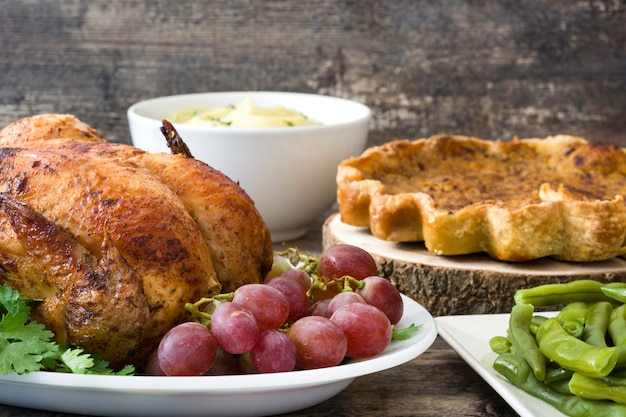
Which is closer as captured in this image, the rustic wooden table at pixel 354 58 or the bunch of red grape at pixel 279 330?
the bunch of red grape at pixel 279 330

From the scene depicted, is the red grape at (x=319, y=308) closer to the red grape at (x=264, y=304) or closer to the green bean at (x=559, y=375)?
the red grape at (x=264, y=304)

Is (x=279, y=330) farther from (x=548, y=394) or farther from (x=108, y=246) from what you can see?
(x=548, y=394)

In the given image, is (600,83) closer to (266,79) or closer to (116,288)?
(266,79)

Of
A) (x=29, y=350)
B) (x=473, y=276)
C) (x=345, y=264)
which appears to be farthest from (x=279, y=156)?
(x=29, y=350)

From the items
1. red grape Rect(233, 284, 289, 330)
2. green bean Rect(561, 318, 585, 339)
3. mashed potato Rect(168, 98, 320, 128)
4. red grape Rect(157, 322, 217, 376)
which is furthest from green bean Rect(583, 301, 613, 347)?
mashed potato Rect(168, 98, 320, 128)

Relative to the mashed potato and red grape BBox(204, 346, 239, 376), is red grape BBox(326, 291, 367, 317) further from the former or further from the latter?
the mashed potato

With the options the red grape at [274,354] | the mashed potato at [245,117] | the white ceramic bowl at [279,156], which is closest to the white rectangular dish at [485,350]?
the red grape at [274,354]

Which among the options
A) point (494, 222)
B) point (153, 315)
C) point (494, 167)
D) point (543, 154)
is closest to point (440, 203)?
point (494, 222)
